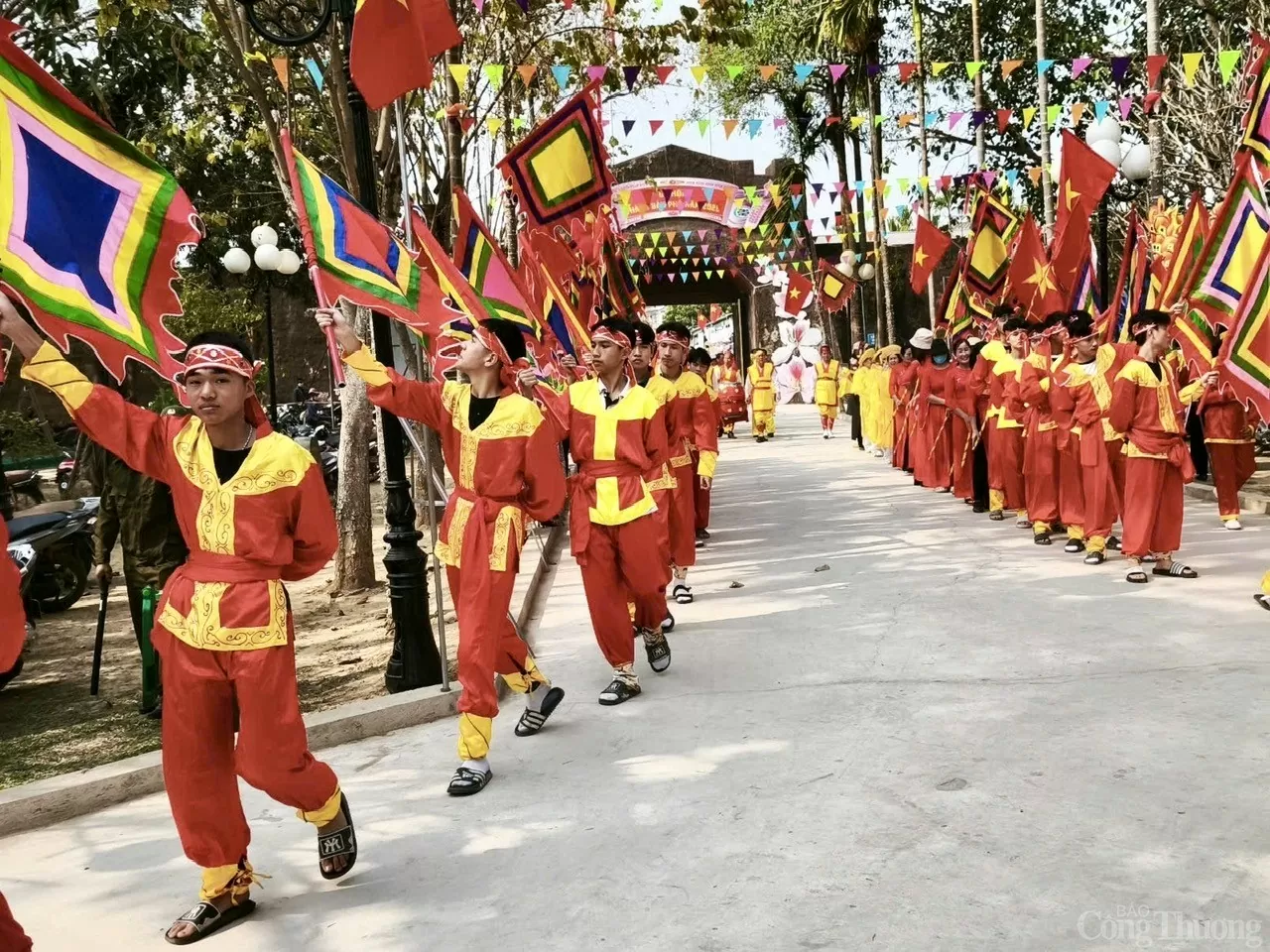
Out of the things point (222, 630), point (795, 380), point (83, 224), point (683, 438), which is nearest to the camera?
point (222, 630)

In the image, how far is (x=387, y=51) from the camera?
6012 millimetres

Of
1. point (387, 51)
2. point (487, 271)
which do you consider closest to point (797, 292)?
point (487, 271)

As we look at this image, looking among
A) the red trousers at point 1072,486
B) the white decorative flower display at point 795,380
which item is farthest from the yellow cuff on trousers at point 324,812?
the white decorative flower display at point 795,380

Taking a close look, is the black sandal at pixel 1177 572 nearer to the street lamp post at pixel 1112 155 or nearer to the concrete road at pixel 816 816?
the concrete road at pixel 816 816

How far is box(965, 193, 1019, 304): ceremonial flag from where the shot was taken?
15.1 meters

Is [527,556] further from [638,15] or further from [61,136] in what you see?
[61,136]

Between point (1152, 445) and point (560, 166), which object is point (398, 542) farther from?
point (1152, 445)

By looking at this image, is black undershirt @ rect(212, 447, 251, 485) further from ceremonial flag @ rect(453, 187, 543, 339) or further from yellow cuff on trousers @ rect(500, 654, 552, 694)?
ceremonial flag @ rect(453, 187, 543, 339)

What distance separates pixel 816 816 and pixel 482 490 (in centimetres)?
188

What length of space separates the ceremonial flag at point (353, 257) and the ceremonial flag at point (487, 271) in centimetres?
101

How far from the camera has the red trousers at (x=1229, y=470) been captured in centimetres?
1054

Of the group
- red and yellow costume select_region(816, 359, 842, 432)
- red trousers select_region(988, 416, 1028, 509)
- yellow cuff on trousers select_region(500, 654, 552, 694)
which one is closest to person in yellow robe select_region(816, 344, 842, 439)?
red and yellow costume select_region(816, 359, 842, 432)

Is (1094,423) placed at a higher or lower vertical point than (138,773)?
higher

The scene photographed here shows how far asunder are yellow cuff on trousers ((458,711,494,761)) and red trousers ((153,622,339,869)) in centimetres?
119
